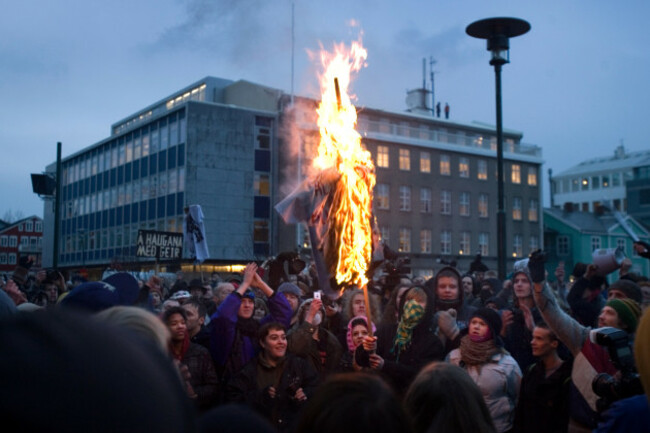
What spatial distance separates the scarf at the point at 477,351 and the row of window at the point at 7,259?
9959cm

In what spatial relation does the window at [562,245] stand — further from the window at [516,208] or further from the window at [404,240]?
the window at [404,240]

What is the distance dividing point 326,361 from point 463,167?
157ft

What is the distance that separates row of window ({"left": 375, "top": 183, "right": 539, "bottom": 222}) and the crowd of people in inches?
1466

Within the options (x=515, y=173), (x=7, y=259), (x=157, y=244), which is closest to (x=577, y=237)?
(x=515, y=173)

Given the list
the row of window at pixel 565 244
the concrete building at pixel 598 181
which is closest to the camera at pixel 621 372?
the row of window at pixel 565 244

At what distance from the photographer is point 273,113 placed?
44.8 meters

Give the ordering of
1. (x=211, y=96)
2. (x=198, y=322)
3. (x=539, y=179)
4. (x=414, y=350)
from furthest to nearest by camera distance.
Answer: (x=539, y=179) < (x=211, y=96) < (x=198, y=322) < (x=414, y=350)

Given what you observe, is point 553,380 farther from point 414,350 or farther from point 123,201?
point 123,201

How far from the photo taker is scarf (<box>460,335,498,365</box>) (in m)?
5.67

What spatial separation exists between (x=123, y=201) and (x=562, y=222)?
39.3 metres

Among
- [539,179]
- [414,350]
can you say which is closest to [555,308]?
[414,350]

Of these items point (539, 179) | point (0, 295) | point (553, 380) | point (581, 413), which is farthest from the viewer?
point (539, 179)

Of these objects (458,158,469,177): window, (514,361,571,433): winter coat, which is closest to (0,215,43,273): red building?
(458,158,469,177): window

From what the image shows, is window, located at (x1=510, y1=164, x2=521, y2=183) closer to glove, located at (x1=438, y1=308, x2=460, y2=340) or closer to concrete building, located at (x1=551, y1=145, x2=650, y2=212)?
concrete building, located at (x1=551, y1=145, x2=650, y2=212)
